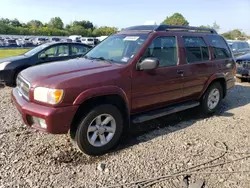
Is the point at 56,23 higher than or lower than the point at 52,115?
higher

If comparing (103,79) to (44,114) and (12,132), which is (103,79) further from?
(12,132)

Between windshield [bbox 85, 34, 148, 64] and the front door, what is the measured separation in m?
0.22

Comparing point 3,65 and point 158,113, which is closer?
point 158,113

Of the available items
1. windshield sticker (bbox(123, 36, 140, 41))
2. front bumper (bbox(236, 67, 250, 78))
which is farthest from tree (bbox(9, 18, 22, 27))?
windshield sticker (bbox(123, 36, 140, 41))

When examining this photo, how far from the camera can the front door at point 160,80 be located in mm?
4016

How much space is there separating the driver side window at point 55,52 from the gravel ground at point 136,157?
3372 millimetres

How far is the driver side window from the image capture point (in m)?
8.06

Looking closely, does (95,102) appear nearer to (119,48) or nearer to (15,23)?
(119,48)

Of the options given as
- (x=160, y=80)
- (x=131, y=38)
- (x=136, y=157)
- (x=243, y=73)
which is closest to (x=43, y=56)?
(x=131, y=38)

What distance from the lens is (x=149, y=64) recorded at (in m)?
3.82

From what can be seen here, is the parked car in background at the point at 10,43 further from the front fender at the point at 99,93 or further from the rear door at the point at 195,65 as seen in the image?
the front fender at the point at 99,93

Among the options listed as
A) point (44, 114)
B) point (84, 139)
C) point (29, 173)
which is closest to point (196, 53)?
point (84, 139)

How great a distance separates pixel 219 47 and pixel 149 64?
2.71 m

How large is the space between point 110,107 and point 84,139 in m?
0.60
